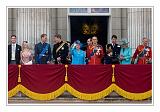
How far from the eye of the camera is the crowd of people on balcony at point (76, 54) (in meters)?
7.19

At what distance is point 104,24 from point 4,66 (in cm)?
748

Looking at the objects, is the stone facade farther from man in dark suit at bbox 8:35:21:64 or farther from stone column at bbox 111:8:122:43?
man in dark suit at bbox 8:35:21:64

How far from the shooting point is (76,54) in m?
7.26

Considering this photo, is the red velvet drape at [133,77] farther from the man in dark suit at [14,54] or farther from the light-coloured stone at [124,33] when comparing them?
the light-coloured stone at [124,33]

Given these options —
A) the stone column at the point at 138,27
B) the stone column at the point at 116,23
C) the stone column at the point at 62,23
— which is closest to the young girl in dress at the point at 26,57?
the stone column at the point at 138,27

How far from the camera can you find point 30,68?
695 cm

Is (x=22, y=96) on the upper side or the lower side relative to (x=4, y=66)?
lower

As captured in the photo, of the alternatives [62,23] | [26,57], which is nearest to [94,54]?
[26,57]

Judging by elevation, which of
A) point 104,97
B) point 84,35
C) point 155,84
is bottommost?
point 104,97

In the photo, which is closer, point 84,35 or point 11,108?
point 11,108

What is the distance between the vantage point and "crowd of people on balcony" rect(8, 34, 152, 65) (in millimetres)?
7191

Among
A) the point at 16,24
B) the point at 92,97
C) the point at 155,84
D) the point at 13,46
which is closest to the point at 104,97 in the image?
the point at 92,97

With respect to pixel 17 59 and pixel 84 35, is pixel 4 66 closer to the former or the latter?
pixel 17 59

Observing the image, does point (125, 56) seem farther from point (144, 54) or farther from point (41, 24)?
point (41, 24)
